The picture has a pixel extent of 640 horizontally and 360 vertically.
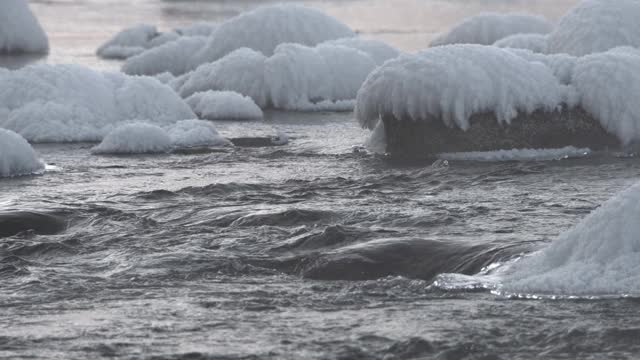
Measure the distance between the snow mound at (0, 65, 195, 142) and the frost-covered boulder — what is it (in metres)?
8.36

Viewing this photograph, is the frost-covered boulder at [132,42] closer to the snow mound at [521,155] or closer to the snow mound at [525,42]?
the snow mound at [525,42]

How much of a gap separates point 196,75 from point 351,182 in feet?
19.2

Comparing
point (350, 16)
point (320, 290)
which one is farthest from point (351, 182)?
point (350, 16)

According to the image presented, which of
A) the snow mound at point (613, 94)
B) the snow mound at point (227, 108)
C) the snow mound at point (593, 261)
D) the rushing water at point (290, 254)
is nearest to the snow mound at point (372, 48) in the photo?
the snow mound at point (227, 108)

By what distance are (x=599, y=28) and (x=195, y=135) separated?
4.00 metres

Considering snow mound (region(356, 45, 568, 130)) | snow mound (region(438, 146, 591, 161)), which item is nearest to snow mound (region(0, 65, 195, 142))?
snow mound (region(356, 45, 568, 130))

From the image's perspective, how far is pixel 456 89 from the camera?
1059 centimetres

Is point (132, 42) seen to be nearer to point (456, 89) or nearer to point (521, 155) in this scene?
point (456, 89)

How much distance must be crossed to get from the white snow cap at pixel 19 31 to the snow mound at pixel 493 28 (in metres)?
6.79

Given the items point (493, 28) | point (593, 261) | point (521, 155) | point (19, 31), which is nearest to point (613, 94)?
point (521, 155)

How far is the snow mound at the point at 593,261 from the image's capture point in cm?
632

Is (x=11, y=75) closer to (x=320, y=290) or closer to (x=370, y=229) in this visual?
(x=370, y=229)

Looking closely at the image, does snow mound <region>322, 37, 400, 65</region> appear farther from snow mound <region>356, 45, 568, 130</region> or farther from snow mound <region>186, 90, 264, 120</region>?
snow mound <region>356, 45, 568, 130</region>

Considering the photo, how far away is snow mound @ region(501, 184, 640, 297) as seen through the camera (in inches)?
249
